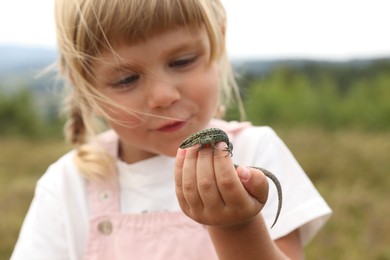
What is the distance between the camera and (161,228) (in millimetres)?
2746

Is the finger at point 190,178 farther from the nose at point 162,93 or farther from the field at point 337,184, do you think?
the field at point 337,184

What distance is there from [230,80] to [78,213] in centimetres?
102

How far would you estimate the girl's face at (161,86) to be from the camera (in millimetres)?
2398

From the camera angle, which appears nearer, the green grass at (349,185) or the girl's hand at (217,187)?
the girl's hand at (217,187)

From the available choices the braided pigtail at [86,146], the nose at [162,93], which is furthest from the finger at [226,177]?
the braided pigtail at [86,146]

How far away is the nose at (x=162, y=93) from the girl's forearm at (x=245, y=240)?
53 centimetres

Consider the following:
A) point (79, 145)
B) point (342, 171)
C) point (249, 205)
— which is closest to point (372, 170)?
point (342, 171)

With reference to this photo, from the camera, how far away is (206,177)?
1805 mm

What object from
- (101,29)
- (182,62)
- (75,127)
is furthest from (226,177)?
(75,127)

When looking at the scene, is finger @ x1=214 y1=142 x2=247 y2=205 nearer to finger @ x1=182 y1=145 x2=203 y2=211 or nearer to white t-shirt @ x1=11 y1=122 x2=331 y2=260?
finger @ x1=182 y1=145 x2=203 y2=211

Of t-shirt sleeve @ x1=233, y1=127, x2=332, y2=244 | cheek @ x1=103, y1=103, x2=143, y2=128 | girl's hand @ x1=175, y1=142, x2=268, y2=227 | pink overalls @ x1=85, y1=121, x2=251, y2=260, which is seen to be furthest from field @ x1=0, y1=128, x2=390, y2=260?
girl's hand @ x1=175, y1=142, x2=268, y2=227

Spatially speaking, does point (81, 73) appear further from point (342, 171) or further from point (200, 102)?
point (342, 171)

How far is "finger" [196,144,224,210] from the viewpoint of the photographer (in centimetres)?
179

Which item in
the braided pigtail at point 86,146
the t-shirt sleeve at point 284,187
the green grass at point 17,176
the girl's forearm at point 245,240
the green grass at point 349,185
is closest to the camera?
the girl's forearm at point 245,240
